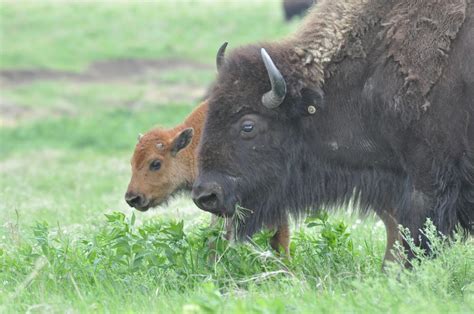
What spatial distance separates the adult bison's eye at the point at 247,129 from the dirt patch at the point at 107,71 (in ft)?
88.4

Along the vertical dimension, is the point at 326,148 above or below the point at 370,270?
above

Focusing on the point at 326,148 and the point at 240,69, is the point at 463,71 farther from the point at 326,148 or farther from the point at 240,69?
the point at 240,69

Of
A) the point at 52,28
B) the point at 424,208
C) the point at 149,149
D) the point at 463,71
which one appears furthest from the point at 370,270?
the point at 52,28

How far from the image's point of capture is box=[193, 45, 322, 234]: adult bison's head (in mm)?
7340

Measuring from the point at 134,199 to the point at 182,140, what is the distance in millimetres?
749

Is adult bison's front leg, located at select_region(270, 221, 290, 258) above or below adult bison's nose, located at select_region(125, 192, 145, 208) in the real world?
above

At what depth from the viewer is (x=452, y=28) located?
7.05m

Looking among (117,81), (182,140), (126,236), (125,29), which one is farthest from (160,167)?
(125,29)

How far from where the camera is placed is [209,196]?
729 centimetres

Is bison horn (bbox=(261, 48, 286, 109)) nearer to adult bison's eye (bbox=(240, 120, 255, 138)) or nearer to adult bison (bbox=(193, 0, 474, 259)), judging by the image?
adult bison (bbox=(193, 0, 474, 259))

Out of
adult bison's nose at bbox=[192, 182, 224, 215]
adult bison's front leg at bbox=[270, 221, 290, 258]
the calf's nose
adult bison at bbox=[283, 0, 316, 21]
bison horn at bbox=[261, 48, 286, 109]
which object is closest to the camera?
bison horn at bbox=[261, 48, 286, 109]

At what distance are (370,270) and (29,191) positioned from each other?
30.4 feet

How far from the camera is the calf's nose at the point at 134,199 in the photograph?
9.76 m

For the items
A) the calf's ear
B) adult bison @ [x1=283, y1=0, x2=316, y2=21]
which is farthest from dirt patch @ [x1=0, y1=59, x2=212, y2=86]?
the calf's ear
